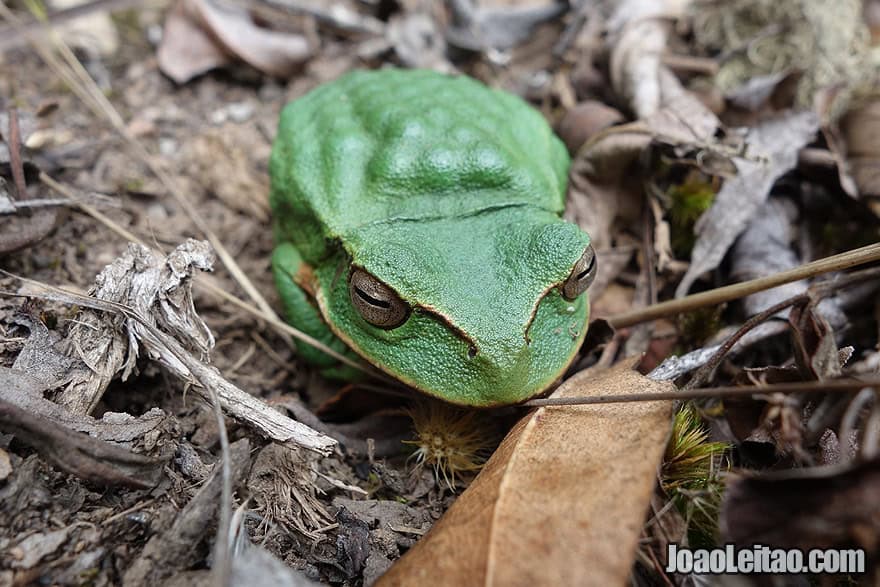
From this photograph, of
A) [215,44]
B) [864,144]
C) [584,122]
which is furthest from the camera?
[215,44]

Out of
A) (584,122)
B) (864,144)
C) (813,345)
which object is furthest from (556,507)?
(864,144)

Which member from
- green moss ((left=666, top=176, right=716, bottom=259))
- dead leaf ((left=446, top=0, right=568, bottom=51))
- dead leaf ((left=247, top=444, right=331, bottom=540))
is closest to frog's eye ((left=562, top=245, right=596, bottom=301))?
green moss ((left=666, top=176, right=716, bottom=259))

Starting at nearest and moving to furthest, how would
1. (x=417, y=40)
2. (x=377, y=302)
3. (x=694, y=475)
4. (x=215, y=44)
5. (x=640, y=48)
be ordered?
1. (x=694, y=475)
2. (x=377, y=302)
3. (x=640, y=48)
4. (x=215, y=44)
5. (x=417, y=40)

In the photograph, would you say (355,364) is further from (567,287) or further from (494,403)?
(567,287)

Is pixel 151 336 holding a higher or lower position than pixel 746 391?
lower

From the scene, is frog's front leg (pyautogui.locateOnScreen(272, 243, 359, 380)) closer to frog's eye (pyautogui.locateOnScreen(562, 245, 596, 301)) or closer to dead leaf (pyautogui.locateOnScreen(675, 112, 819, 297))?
frog's eye (pyautogui.locateOnScreen(562, 245, 596, 301))

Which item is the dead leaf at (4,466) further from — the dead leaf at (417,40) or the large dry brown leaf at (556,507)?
the dead leaf at (417,40)

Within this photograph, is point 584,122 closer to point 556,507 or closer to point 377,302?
point 377,302
